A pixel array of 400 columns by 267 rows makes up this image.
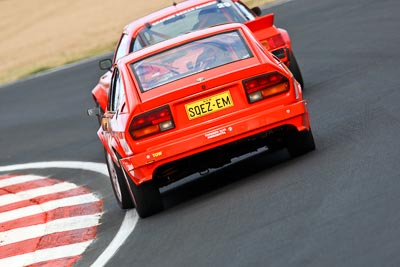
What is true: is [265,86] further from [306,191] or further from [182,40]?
[306,191]

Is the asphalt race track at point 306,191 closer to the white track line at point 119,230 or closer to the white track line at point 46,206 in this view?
the white track line at point 119,230

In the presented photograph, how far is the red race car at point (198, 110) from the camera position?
9133 mm

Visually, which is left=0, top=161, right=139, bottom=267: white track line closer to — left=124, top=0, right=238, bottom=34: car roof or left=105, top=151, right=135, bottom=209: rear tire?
left=105, top=151, right=135, bottom=209: rear tire

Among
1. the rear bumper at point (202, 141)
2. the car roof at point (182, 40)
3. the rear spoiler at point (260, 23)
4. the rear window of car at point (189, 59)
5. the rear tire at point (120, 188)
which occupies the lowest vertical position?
the rear tire at point (120, 188)

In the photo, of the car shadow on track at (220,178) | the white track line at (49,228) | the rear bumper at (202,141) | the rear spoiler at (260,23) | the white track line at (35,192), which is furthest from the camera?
the white track line at (35,192)

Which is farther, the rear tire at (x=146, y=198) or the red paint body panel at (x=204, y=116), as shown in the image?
the rear tire at (x=146, y=198)

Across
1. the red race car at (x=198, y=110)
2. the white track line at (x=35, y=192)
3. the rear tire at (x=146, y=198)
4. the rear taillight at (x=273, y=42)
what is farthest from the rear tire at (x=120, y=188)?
the rear taillight at (x=273, y=42)

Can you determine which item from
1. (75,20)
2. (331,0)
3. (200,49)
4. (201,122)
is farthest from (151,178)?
(75,20)

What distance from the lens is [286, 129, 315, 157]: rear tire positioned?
9.76 m

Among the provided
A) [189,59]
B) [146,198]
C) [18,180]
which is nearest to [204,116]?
[189,59]

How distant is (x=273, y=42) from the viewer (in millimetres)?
13133

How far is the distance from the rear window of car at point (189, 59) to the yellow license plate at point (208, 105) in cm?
32

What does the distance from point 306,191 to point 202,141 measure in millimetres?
1069

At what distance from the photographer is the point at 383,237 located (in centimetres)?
651
